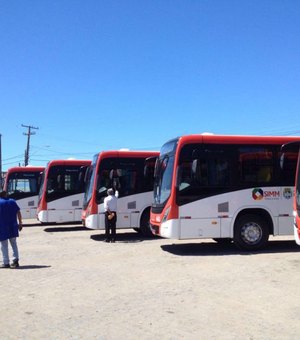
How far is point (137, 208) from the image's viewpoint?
633 inches

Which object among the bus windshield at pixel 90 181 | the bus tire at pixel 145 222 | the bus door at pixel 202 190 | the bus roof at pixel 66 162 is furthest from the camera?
the bus roof at pixel 66 162

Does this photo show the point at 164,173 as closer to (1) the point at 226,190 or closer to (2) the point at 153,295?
(1) the point at 226,190

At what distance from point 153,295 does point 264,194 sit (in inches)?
238

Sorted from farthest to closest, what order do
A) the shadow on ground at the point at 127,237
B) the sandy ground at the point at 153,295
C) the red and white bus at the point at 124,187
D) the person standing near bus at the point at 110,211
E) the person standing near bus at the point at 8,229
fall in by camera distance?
1. the red and white bus at the point at 124,187
2. the shadow on ground at the point at 127,237
3. the person standing near bus at the point at 110,211
4. the person standing near bus at the point at 8,229
5. the sandy ground at the point at 153,295

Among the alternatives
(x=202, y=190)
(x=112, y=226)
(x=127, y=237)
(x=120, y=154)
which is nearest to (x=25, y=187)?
(x=127, y=237)

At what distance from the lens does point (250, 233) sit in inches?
493

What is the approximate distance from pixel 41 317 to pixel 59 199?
46.9 feet

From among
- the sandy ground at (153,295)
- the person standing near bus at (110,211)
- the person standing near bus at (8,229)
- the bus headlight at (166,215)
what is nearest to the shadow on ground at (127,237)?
the person standing near bus at (110,211)

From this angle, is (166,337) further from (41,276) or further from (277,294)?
(41,276)

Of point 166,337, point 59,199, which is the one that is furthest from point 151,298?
point 59,199

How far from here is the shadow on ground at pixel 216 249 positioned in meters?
12.4

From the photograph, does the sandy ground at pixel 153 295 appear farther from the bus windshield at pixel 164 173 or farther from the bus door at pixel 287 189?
the bus windshield at pixel 164 173

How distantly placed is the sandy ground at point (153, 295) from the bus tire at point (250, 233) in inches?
12.7

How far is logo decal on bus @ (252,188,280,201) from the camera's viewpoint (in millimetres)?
12516
